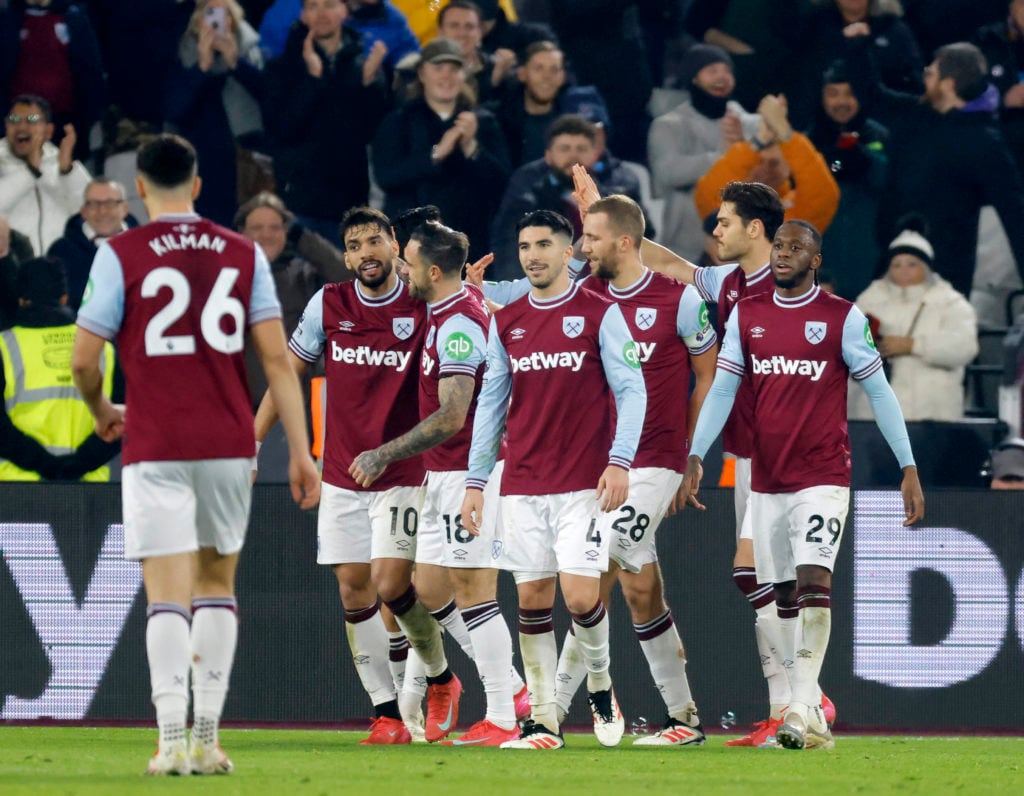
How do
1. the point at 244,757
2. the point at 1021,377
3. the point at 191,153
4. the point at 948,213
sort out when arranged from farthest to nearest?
the point at 948,213
the point at 1021,377
the point at 244,757
the point at 191,153

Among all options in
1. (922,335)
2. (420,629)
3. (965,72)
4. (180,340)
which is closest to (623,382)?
(420,629)

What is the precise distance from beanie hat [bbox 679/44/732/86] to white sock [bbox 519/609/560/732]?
637 cm

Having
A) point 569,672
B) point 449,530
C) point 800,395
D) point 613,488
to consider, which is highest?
point 800,395

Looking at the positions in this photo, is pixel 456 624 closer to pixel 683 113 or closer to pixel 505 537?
pixel 505 537

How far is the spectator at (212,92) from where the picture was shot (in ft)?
46.9

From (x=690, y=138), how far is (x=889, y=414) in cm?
537

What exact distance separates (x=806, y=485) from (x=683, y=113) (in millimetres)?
5713

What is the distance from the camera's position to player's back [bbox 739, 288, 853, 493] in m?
9.15

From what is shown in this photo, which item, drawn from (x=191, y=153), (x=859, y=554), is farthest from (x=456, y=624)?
(x=191, y=153)

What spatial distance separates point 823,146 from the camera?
1402cm

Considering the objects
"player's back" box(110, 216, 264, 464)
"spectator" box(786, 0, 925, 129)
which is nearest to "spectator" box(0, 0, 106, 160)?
"spectator" box(786, 0, 925, 129)

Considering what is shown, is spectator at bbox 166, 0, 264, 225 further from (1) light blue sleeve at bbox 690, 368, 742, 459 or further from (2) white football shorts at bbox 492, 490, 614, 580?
(2) white football shorts at bbox 492, 490, 614, 580

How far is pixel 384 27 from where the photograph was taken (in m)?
14.6

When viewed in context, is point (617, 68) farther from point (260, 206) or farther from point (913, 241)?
point (260, 206)
